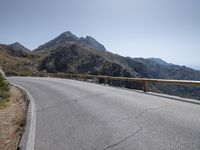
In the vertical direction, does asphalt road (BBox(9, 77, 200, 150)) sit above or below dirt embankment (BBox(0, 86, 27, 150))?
above

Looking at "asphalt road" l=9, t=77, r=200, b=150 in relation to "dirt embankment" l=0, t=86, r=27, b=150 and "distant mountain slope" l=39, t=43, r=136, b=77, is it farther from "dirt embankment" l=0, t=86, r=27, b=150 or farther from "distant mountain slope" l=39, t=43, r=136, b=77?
"distant mountain slope" l=39, t=43, r=136, b=77

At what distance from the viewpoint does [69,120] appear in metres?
8.34

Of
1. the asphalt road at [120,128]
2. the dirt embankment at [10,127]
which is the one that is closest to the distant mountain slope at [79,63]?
the dirt embankment at [10,127]

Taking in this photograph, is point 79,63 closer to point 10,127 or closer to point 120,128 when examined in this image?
point 10,127

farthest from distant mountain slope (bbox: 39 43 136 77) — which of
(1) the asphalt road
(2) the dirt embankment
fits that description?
(1) the asphalt road

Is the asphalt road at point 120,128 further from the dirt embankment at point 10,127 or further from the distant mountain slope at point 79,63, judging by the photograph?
the distant mountain slope at point 79,63

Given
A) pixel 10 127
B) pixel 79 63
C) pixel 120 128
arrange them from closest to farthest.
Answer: pixel 120 128
pixel 10 127
pixel 79 63

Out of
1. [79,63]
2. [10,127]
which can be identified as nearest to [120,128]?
[10,127]

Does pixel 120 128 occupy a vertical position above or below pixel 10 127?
above

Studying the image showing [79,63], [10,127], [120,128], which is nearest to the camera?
[120,128]

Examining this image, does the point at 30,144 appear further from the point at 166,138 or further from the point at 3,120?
the point at 3,120

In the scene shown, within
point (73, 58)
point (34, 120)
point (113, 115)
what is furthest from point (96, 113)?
point (73, 58)

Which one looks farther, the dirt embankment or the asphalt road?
the dirt embankment

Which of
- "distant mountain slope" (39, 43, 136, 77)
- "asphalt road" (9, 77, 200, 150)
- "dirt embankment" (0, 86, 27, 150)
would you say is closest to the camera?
"asphalt road" (9, 77, 200, 150)
